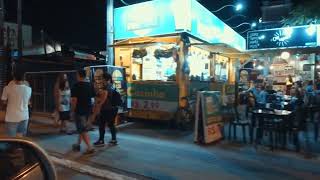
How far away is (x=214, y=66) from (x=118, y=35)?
5.35 m

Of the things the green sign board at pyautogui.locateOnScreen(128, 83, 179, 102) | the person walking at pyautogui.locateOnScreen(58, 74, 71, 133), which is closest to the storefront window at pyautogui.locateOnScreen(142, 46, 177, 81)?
the green sign board at pyautogui.locateOnScreen(128, 83, 179, 102)

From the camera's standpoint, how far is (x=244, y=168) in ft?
25.4

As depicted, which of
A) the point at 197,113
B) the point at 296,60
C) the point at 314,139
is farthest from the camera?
the point at 296,60

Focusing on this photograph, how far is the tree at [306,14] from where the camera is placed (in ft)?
58.7

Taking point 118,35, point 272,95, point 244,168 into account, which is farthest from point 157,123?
point 244,168

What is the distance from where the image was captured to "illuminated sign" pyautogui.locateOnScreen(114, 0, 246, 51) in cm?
1275

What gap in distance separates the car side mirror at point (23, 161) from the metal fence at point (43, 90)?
12.5m

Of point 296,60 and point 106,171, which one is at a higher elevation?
point 296,60

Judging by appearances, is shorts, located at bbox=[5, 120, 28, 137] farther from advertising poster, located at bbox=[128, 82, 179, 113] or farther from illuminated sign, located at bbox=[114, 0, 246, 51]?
illuminated sign, located at bbox=[114, 0, 246, 51]

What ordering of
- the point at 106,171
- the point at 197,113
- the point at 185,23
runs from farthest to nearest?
the point at 185,23 → the point at 197,113 → the point at 106,171

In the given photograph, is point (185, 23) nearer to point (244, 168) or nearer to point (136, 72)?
point (136, 72)

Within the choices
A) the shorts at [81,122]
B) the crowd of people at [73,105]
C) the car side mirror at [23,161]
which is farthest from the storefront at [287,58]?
the car side mirror at [23,161]

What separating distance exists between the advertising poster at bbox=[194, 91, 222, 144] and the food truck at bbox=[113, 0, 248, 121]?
7.97 ft

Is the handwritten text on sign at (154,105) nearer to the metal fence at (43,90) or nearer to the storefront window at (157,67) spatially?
the storefront window at (157,67)
